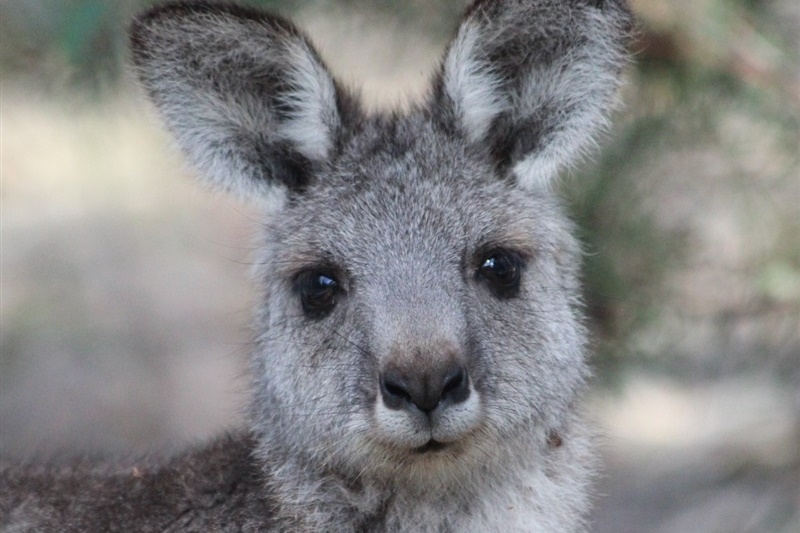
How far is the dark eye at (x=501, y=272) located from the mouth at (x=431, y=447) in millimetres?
692

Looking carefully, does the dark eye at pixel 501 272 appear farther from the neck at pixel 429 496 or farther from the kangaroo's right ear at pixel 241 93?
the kangaroo's right ear at pixel 241 93

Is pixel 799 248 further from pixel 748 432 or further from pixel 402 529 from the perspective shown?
pixel 402 529

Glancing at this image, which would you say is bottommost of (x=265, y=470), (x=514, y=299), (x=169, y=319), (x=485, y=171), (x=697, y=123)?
(x=169, y=319)

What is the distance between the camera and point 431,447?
13.5 feet

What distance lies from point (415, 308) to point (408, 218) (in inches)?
17.8

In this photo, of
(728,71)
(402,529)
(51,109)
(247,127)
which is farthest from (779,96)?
(51,109)

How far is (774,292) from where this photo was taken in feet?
22.3

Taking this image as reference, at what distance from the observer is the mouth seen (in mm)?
4078

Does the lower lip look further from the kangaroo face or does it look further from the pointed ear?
the pointed ear

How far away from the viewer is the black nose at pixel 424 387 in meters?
3.92

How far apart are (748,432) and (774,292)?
160cm

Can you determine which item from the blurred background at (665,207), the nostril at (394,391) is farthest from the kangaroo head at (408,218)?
the blurred background at (665,207)

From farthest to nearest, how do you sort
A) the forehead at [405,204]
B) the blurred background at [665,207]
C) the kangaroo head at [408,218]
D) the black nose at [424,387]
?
the blurred background at [665,207], the forehead at [405,204], the kangaroo head at [408,218], the black nose at [424,387]

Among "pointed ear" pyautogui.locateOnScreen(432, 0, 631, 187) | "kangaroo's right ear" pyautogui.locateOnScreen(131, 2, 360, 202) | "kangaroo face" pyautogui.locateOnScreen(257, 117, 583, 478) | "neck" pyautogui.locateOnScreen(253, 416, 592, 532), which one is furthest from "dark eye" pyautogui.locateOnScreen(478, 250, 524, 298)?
"kangaroo's right ear" pyautogui.locateOnScreen(131, 2, 360, 202)
